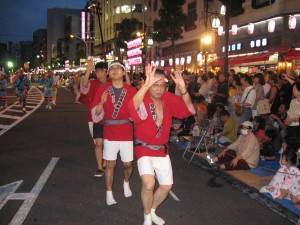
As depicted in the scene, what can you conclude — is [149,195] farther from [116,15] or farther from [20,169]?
[116,15]

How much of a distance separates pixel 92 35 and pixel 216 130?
86268 millimetres

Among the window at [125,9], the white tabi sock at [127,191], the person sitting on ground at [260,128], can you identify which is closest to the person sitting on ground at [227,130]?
the person sitting on ground at [260,128]

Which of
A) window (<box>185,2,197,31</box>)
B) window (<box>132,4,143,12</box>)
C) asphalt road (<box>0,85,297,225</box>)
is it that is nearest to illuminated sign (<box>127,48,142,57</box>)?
window (<box>185,2,197,31</box>)

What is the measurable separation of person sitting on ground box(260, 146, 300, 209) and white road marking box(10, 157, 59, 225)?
3728mm

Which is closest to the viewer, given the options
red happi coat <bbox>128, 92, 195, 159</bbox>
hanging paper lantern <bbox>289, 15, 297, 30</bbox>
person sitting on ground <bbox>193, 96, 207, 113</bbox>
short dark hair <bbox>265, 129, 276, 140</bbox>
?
red happi coat <bbox>128, 92, 195, 159</bbox>

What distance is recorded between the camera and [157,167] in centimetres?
442

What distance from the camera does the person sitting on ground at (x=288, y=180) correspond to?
5.60 meters

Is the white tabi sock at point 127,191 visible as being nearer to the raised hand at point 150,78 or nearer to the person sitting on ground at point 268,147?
the raised hand at point 150,78

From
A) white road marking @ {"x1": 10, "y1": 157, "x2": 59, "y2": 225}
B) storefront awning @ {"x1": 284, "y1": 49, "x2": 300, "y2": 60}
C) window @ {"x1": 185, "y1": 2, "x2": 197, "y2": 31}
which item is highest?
window @ {"x1": 185, "y1": 2, "x2": 197, "y2": 31}

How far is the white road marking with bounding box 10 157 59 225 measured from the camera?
492cm

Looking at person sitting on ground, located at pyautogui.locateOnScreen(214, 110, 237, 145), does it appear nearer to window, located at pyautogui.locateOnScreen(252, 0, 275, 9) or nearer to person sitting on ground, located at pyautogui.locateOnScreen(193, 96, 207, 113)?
person sitting on ground, located at pyautogui.locateOnScreen(193, 96, 207, 113)

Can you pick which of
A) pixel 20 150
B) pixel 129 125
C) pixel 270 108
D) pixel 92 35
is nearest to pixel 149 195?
pixel 129 125

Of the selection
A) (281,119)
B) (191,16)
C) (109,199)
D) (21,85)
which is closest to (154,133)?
(109,199)

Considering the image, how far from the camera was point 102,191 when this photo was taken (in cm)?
616
